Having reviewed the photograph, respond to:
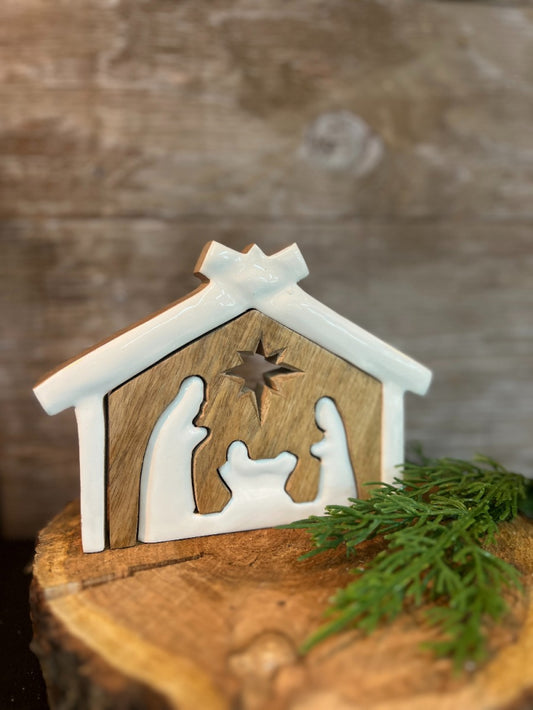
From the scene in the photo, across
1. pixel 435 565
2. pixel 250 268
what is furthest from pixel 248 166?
pixel 435 565

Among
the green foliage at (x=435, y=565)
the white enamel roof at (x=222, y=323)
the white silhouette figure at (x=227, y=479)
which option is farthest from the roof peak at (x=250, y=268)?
the green foliage at (x=435, y=565)

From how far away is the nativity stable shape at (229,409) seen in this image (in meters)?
0.60

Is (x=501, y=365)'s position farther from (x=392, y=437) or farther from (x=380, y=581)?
(x=380, y=581)

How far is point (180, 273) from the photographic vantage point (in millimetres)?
946

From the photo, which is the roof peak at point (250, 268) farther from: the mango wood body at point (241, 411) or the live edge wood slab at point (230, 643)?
the live edge wood slab at point (230, 643)

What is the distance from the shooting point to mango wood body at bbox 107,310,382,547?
606 mm

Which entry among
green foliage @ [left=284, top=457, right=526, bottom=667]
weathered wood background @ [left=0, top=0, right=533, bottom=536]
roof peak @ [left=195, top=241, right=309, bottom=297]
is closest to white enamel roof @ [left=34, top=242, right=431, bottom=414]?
roof peak @ [left=195, top=241, right=309, bottom=297]

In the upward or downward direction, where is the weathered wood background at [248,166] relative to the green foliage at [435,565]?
upward

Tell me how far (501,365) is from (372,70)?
0.57m

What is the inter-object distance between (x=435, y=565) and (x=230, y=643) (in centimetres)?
19

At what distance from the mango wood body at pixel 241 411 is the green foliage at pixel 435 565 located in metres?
0.09

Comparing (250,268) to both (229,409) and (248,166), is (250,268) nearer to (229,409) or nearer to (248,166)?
(229,409)

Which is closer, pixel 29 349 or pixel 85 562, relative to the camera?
pixel 85 562

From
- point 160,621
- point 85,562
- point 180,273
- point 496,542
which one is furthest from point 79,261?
point 496,542
